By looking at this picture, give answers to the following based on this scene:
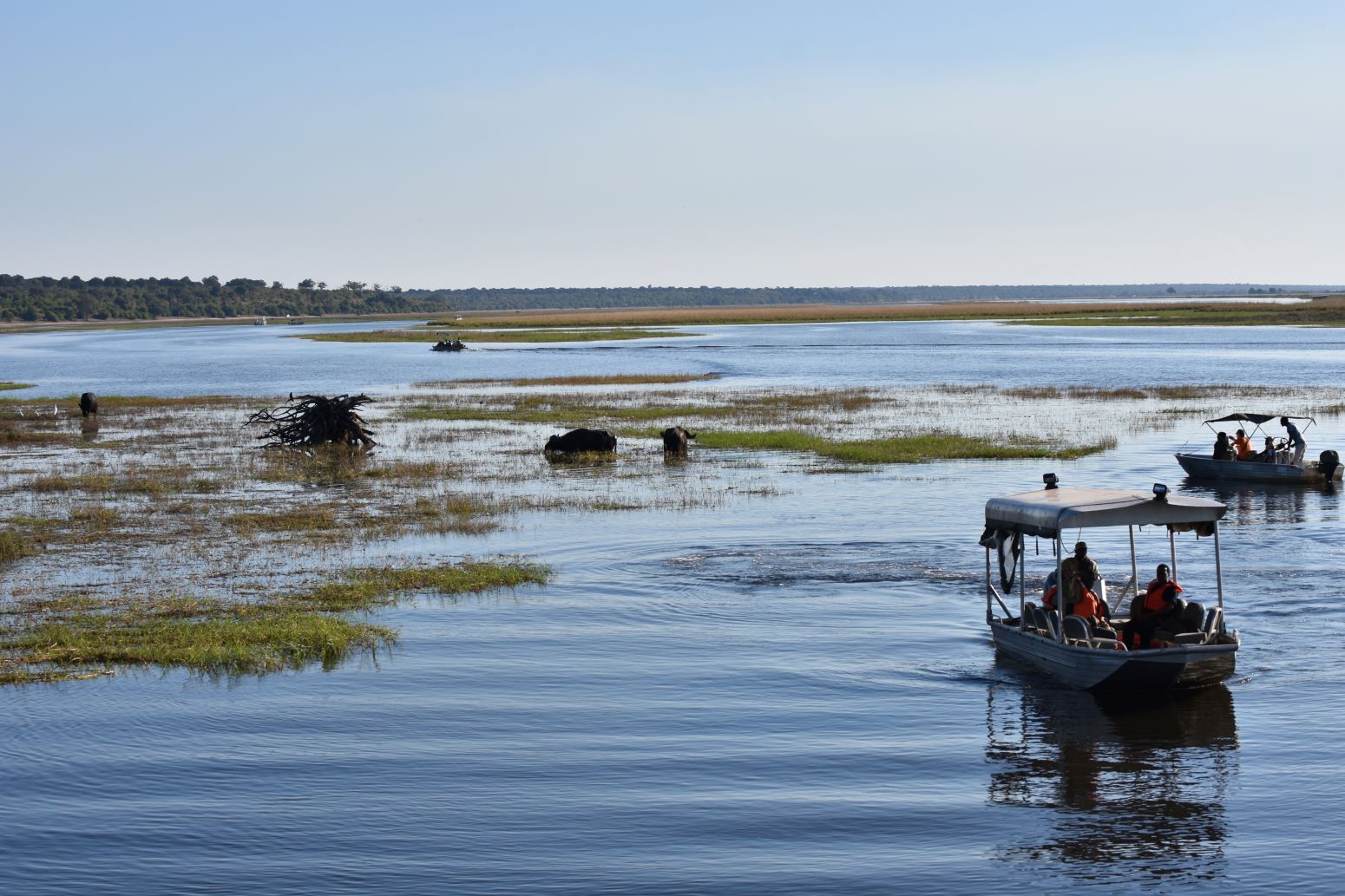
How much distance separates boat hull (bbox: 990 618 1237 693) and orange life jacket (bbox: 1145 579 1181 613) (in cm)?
87

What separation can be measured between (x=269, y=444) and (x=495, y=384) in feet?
107

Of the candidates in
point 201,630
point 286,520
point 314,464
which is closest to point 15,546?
point 286,520

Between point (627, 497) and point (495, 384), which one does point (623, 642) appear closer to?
point (627, 497)

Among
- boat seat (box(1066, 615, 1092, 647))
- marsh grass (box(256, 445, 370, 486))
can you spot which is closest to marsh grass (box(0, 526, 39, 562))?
marsh grass (box(256, 445, 370, 486))

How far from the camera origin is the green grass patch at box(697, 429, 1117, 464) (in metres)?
39.9

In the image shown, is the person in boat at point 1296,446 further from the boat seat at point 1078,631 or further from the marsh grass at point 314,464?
the marsh grass at point 314,464

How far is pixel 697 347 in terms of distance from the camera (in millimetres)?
126812

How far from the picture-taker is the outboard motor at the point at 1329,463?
34.3m

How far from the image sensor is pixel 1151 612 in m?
17.3

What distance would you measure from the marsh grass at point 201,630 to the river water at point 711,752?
1.99ft

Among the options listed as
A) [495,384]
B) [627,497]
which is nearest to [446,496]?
[627,497]

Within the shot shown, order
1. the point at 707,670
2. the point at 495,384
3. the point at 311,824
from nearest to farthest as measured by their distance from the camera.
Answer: the point at 311,824 < the point at 707,670 < the point at 495,384

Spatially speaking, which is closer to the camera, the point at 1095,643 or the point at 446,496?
the point at 1095,643

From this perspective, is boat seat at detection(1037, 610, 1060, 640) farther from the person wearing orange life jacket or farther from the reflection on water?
the reflection on water
